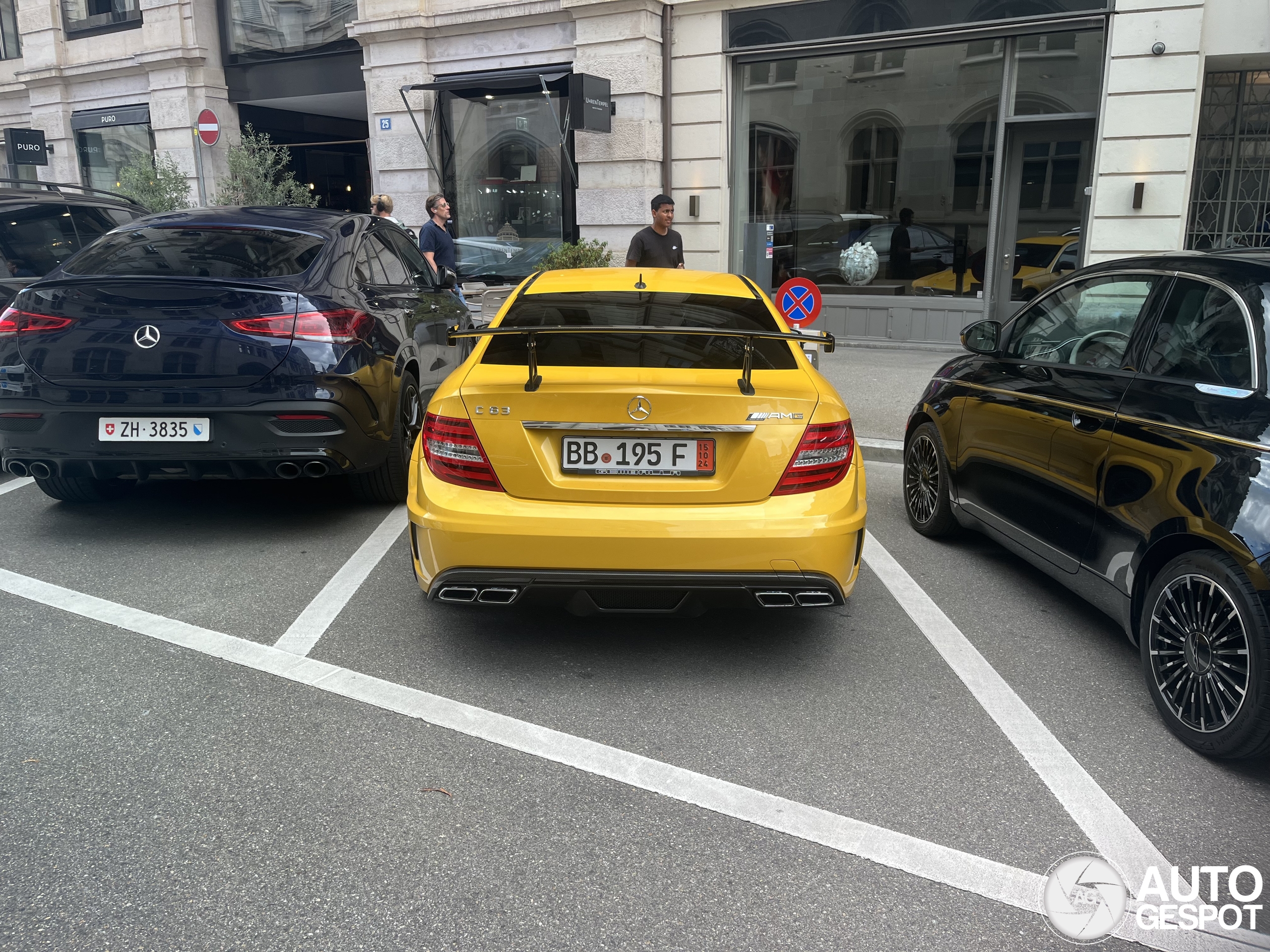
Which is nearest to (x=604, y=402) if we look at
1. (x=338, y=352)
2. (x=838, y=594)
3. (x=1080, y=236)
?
(x=838, y=594)

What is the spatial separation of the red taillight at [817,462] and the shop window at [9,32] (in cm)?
2495

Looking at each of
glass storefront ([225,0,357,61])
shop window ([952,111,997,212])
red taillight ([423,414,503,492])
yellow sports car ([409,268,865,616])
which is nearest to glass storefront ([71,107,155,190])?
glass storefront ([225,0,357,61])

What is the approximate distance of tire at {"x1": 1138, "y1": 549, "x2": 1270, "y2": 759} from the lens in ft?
9.82

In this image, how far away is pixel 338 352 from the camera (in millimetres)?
5305

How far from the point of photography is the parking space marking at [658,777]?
255cm

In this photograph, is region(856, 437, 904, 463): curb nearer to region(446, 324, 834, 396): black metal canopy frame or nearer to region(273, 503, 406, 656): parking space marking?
region(273, 503, 406, 656): parking space marking

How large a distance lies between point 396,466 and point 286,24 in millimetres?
14877

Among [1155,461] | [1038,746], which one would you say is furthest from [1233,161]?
[1038,746]

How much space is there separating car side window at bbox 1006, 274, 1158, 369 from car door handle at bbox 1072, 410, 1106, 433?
0.72 feet

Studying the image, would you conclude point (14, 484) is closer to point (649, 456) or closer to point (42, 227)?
point (42, 227)

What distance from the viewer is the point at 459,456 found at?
3.66m

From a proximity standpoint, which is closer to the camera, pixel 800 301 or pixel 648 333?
pixel 648 333

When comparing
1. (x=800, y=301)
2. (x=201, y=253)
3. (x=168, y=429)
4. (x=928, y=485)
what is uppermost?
(x=201, y=253)

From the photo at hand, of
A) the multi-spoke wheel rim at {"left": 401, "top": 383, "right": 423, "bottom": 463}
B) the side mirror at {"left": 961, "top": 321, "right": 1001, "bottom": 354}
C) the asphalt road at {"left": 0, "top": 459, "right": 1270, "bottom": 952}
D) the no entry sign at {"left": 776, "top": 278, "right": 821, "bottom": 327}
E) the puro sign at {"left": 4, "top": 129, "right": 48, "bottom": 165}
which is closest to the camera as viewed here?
the asphalt road at {"left": 0, "top": 459, "right": 1270, "bottom": 952}
